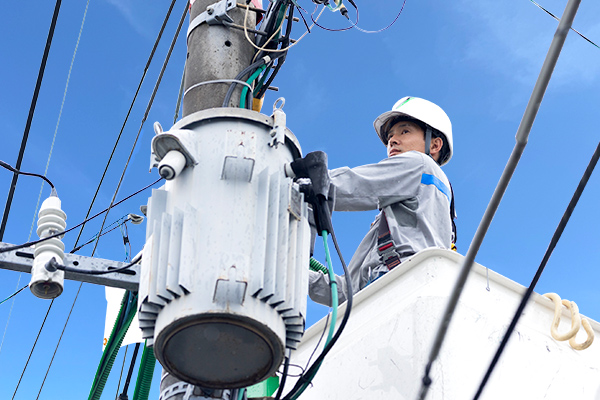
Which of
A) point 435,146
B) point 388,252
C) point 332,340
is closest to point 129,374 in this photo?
Answer: point 332,340

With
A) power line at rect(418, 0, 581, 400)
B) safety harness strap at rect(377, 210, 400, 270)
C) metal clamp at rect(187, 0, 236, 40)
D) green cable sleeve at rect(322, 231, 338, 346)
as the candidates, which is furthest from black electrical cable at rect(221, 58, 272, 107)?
power line at rect(418, 0, 581, 400)

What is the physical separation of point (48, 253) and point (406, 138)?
2.70m

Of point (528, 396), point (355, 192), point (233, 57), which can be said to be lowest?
point (528, 396)

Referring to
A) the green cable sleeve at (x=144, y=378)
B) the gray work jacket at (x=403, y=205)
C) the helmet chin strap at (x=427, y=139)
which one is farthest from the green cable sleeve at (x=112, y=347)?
the helmet chin strap at (x=427, y=139)

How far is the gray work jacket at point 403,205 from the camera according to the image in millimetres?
4129

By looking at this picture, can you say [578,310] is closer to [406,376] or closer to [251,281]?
[406,376]

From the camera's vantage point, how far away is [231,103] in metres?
3.69

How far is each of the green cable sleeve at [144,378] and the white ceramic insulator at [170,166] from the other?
2.86 feet

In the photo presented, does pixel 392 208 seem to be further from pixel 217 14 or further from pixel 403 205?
pixel 217 14

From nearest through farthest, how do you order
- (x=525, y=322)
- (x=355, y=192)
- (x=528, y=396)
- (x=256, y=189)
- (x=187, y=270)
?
(x=187, y=270)
(x=256, y=189)
(x=528, y=396)
(x=525, y=322)
(x=355, y=192)

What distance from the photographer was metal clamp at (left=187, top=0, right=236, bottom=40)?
407cm

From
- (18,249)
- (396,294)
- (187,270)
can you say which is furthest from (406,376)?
(18,249)

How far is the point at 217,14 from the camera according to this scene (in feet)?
13.3

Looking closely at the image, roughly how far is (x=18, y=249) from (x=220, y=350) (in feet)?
3.56
